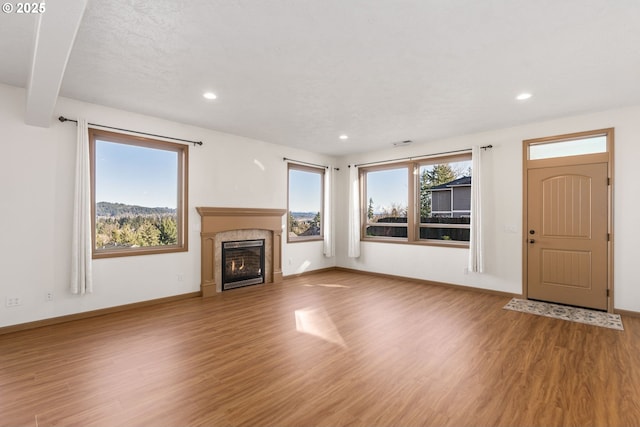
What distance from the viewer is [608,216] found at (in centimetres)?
430

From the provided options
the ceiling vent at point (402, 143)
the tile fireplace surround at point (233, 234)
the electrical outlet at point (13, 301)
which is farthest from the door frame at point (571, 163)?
the electrical outlet at point (13, 301)

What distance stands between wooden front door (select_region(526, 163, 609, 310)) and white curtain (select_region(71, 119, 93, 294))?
6243mm

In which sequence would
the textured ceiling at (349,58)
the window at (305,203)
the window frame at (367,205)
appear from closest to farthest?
1. the textured ceiling at (349,58)
2. the window frame at (367,205)
3. the window at (305,203)

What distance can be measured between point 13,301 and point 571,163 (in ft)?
24.2

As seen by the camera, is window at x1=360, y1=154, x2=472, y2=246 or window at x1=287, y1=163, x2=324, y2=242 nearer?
window at x1=360, y1=154, x2=472, y2=246

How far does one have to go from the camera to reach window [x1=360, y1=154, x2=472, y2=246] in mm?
5826

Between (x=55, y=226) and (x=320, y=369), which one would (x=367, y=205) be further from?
(x=55, y=226)

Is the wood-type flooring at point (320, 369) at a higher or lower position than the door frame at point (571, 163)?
lower

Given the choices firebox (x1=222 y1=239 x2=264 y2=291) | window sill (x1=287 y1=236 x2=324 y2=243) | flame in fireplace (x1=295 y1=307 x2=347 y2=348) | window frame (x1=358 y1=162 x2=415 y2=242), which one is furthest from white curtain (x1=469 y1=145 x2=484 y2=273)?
firebox (x1=222 y1=239 x2=264 y2=291)

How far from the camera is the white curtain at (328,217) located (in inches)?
284

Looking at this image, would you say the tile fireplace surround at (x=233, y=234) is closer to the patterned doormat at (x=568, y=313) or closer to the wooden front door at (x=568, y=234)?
the patterned doormat at (x=568, y=313)

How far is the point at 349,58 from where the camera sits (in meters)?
2.90

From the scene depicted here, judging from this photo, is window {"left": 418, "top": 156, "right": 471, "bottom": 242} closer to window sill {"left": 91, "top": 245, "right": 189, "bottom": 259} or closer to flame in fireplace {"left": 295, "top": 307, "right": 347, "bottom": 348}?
flame in fireplace {"left": 295, "top": 307, "right": 347, "bottom": 348}

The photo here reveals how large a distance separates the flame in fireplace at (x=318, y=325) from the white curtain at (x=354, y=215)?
111 inches
